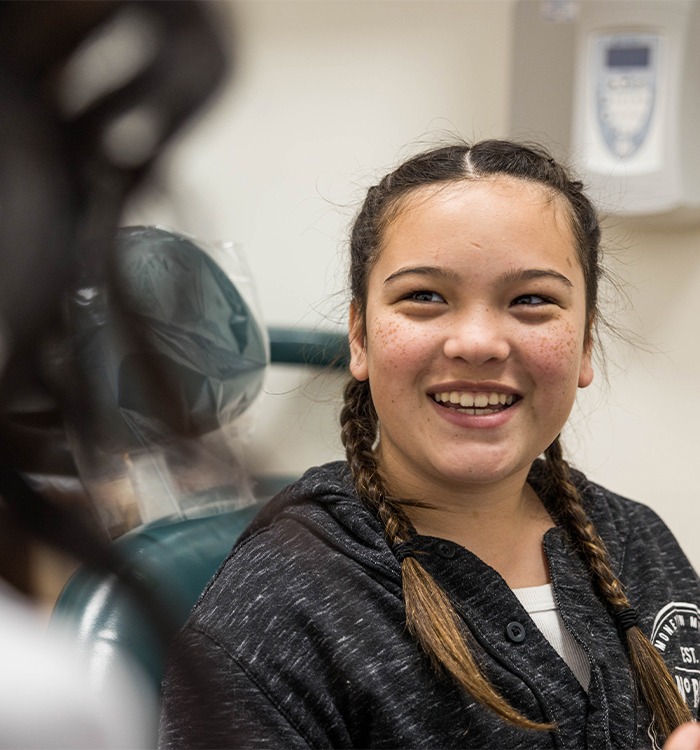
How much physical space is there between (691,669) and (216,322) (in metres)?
0.81

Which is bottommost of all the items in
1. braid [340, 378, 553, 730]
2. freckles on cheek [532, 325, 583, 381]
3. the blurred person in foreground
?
braid [340, 378, 553, 730]

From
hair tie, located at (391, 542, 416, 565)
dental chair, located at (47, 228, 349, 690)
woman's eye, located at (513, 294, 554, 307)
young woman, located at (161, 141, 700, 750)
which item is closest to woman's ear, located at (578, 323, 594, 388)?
young woman, located at (161, 141, 700, 750)

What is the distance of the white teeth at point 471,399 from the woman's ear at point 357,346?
0.10 m

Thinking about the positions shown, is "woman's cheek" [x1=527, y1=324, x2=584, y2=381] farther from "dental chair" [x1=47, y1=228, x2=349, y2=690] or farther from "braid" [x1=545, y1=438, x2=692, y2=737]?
"dental chair" [x1=47, y1=228, x2=349, y2=690]

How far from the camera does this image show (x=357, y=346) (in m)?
0.85

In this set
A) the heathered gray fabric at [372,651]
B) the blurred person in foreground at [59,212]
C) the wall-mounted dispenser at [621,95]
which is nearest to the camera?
the blurred person in foreground at [59,212]

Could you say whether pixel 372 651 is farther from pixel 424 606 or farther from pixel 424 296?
pixel 424 296

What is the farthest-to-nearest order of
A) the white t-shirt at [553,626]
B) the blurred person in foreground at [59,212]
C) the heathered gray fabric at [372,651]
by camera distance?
the white t-shirt at [553,626]
the heathered gray fabric at [372,651]
the blurred person in foreground at [59,212]

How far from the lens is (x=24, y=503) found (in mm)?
128

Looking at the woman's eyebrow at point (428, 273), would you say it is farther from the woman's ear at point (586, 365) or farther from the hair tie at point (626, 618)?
the hair tie at point (626, 618)

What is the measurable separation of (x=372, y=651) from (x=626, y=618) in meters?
0.25

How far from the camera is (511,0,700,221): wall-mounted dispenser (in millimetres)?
1090

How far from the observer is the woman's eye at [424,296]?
735mm

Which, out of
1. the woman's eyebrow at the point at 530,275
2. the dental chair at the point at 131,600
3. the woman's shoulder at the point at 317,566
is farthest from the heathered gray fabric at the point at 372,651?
the dental chair at the point at 131,600
